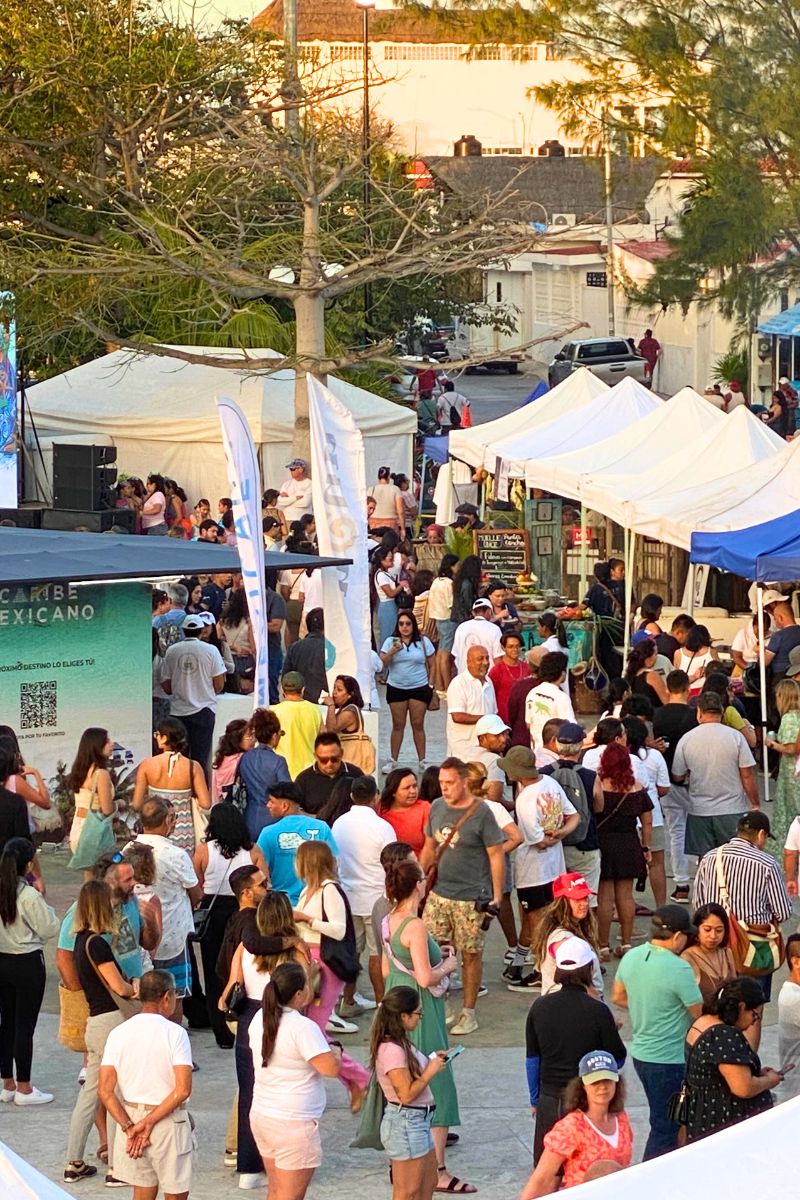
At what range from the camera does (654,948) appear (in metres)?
7.88

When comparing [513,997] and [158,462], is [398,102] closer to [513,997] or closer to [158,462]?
[158,462]

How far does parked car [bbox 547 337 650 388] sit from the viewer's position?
166ft

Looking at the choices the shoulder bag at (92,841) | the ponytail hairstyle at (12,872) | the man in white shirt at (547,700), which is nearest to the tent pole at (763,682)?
the man in white shirt at (547,700)

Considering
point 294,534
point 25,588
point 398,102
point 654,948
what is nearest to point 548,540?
point 294,534

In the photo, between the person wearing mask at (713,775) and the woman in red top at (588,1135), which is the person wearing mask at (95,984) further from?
the person wearing mask at (713,775)

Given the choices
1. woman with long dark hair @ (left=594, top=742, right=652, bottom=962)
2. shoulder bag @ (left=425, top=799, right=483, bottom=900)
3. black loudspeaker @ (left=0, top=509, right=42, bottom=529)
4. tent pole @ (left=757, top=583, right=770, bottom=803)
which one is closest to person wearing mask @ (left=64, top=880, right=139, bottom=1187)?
shoulder bag @ (left=425, top=799, right=483, bottom=900)

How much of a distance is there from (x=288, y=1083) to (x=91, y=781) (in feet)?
12.4

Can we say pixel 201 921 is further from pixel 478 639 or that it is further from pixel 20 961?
pixel 478 639

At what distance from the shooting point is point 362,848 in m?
9.82

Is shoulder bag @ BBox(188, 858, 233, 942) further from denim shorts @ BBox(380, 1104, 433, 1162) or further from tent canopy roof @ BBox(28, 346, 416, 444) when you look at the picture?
tent canopy roof @ BBox(28, 346, 416, 444)

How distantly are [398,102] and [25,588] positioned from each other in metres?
84.2

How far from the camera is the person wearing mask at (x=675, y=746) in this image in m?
12.2

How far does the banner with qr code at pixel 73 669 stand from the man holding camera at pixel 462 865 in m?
4.25

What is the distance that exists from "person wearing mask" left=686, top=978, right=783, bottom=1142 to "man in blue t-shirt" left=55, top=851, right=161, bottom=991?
2522 millimetres
